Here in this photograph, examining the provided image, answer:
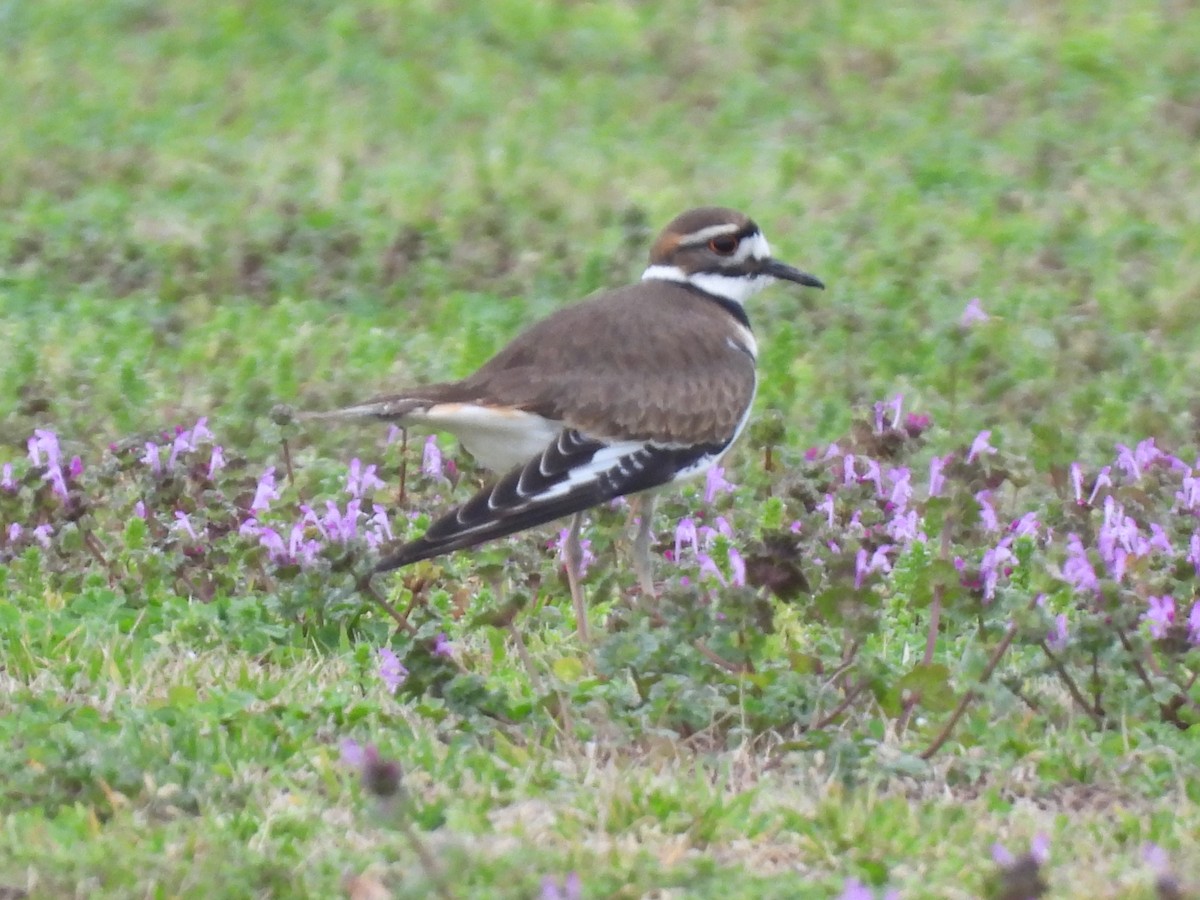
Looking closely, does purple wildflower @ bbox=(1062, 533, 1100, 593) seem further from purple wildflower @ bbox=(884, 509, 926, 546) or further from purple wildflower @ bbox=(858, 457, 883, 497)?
purple wildflower @ bbox=(858, 457, 883, 497)

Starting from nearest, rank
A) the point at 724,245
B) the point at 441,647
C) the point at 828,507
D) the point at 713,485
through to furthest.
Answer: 1. the point at 441,647
2. the point at 828,507
3. the point at 713,485
4. the point at 724,245

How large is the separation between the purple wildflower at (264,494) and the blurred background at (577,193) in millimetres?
1478

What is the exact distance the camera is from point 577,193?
13.2 meters

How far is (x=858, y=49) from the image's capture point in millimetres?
15414

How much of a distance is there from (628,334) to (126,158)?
6.80 meters

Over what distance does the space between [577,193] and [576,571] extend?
620 centimetres

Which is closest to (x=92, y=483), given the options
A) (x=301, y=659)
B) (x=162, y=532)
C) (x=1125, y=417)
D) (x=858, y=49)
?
(x=162, y=532)

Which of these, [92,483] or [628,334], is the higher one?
[628,334]

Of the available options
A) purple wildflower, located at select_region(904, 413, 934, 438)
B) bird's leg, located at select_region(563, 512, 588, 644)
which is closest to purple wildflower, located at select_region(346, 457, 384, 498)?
bird's leg, located at select_region(563, 512, 588, 644)

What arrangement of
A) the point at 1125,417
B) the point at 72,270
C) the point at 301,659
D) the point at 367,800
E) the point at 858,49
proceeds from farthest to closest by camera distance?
1. the point at 858,49
2. the point at 72,270
3. the point at 1125,417
4. the point at 301,659
5. the point at 367,800

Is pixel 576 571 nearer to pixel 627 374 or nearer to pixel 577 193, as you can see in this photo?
pixel 627 374

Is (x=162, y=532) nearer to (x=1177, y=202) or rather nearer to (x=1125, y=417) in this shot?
(x=1125, y=417)

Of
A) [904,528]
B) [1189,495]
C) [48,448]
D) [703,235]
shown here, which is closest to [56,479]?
[48,448]

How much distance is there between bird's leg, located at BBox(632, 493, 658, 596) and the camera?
7.43 meters
